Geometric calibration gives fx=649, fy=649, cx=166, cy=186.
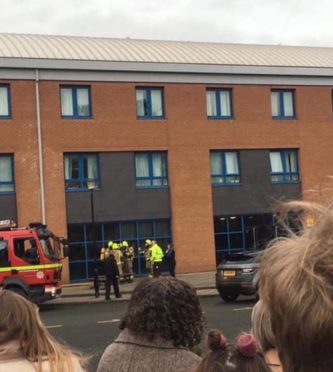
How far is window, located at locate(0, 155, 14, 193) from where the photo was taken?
27.6 metres

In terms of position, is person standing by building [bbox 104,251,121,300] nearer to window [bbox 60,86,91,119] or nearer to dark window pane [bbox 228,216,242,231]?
window [bbox 60,86,91,119]

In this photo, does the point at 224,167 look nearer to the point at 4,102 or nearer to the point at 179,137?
the point at 179,137

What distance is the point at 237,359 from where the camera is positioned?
6.58 feet

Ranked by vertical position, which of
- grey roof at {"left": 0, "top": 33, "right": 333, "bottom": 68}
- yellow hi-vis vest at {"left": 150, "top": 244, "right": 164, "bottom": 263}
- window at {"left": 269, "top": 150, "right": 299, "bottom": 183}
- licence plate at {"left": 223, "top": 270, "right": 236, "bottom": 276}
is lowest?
licence plate at {"left": 223, "top": 270, "right": 236, "bottom": 276}

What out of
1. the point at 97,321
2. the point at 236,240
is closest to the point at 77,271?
the point at 236,240

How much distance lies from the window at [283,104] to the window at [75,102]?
31.0 ft

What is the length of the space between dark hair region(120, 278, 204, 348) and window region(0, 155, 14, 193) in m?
25.4

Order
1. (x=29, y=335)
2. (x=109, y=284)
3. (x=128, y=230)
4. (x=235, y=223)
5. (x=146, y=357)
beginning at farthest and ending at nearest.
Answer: (x=235, y=223), (x=128, y=230), (x=109, y=284), (x=146, y=357), (x=29, y=335)

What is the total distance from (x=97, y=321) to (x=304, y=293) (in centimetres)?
1473

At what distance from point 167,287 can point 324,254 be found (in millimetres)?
1809

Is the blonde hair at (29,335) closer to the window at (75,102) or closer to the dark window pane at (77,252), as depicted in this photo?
the dark window pane at (77,252)

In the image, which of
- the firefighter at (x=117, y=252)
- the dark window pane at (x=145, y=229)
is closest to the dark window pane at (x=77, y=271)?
the firefighter at (x=117, y=252)

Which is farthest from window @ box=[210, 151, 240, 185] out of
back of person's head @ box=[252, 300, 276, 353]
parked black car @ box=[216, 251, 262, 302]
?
back of person's head @ box=[252, 300, 276, 353]

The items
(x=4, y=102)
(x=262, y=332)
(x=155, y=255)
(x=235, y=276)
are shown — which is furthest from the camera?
(x=4, y=102)
